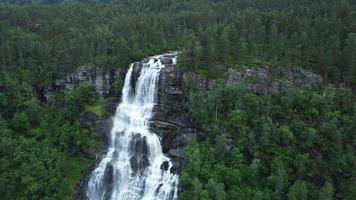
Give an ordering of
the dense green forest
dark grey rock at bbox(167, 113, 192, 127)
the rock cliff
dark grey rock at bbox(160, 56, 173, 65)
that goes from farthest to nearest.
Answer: dark grey rock at bbox(160, 56, 173, 65)
dark grey rock at bbox(167, 113, 192, 127)
the rock cliff
the dense green forest

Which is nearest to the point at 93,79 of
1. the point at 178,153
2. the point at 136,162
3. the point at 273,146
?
the point at 136,162

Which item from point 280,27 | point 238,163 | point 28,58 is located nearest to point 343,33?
point 280,27

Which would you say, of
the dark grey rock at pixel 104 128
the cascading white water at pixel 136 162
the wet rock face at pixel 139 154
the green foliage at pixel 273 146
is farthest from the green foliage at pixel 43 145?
the green foliage at pixel 273 146

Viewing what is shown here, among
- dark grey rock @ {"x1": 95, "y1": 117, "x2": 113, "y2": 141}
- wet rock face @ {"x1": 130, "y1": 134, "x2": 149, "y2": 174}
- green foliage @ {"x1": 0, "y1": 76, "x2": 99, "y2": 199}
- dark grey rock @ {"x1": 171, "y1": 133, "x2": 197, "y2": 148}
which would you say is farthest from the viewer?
dark grey rock @ {"x1": 95, "y1": 117, "x2": 113, "y2": 141}

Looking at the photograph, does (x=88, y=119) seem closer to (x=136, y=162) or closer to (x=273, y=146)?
(x=136, y=162)

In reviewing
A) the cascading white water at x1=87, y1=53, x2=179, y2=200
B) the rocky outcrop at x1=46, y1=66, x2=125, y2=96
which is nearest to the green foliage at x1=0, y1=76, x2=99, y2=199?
the rocky outcrop at x1=46, y1=66, x2=125, y2=96

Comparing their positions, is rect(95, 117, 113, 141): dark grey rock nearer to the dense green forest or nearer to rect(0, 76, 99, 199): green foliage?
rect(0, 76, 99, 199): green foliage

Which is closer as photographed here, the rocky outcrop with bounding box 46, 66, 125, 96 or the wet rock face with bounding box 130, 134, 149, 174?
the wet rock face with bounding box 130, 134, 149, 174
